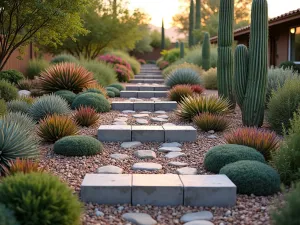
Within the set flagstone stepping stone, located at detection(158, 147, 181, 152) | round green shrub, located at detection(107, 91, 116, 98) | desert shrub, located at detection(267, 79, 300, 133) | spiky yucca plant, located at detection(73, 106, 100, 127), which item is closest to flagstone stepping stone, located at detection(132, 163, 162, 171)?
flagstone stepping stone, located at detection(158, 147, 181, 152)

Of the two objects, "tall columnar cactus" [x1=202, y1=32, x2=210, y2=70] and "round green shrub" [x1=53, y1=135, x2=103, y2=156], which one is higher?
"tall columnar cactus" [x1=202, y1=32, x2=210, y2=70]

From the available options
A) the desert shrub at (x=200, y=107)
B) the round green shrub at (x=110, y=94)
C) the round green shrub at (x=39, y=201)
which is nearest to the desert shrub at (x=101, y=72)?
the round green shrub at (x=110, y=94)

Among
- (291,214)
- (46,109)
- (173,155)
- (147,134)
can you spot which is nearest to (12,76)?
(46,109)

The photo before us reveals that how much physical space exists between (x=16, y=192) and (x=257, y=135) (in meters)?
3.78

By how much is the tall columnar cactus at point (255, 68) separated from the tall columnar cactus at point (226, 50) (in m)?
1.86

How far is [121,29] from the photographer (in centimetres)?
2458

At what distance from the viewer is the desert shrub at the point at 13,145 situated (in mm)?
5459

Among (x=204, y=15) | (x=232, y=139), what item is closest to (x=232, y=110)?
(x=232, y=139)

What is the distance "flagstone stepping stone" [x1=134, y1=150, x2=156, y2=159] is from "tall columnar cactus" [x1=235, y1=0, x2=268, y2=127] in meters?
2.63

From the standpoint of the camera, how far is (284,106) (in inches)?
313

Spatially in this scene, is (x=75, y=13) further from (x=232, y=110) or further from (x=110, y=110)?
(x=232, y=110)

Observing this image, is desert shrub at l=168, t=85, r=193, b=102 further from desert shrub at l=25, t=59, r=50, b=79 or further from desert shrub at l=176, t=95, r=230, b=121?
desert shrub at l=25, t=59, r=50, b=79

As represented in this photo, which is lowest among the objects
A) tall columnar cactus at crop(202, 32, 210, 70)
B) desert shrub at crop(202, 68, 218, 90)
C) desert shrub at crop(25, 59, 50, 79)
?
desert shrub at crop(202, 68, 218, 90)

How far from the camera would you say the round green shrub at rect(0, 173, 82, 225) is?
3568 mm
